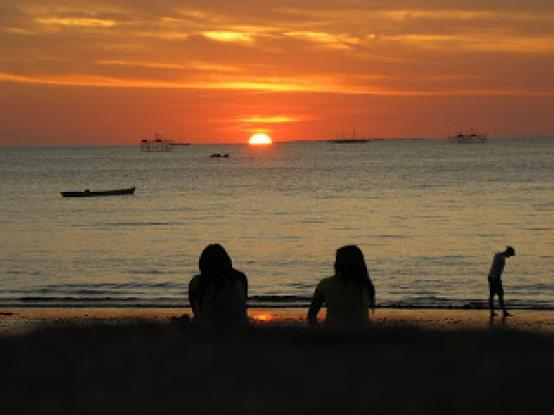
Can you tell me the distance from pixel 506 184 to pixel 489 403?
12113 centimetres

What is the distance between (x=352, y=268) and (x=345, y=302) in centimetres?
38

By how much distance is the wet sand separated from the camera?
255 inches

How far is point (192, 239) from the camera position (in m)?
56.5

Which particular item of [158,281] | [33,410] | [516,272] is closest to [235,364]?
[33,410]

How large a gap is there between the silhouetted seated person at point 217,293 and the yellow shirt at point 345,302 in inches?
38.8

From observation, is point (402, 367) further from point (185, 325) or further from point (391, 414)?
point (185, 325)

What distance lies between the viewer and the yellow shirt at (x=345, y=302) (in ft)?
33.9

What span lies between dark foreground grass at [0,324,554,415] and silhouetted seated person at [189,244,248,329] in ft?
3.53

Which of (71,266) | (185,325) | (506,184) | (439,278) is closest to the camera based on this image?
(185,325)

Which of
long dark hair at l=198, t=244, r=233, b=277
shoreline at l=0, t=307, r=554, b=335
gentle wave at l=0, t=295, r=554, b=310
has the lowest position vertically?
gentle wave at l=0, t=295, r=554, b=310

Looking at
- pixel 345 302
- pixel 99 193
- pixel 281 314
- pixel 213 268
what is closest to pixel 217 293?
pixel 213 268

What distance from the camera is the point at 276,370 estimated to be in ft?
23.5

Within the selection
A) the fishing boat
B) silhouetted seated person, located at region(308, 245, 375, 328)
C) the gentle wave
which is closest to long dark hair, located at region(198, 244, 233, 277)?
silhouetted seated person, located at region(308, 245, 375, 328)

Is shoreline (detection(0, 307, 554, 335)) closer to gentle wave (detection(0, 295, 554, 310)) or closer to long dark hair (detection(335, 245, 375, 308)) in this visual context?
gentle wave (detection(0, 295, 554, 310))
